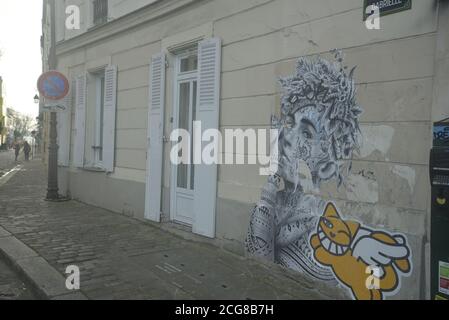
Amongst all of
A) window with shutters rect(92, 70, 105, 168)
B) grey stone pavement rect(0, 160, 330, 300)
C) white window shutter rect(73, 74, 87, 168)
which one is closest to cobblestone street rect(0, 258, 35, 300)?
grey stone pavement rect(0, 160, 330, 300)

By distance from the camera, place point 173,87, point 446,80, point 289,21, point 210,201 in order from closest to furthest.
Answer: point 446,80 < point 289,21 < point 210,201 < point 173,87

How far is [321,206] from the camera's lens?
452 cm

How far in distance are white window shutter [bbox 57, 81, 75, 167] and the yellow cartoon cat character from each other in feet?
25.4

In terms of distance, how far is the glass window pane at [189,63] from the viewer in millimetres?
6732

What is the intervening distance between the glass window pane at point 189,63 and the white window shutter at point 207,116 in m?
0.52

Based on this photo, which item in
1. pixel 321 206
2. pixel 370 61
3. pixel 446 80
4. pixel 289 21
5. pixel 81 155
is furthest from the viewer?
pixel 81 155

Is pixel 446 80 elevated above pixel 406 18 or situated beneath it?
situated beneath

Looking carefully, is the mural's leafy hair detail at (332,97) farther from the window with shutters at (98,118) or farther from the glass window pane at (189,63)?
the window with shutters at (98,118)

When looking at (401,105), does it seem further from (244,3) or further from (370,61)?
(244,3)

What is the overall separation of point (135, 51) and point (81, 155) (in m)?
3.13

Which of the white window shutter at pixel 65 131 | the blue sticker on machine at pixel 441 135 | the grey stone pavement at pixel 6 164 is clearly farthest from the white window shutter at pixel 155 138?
the grey stone pavement at pixel 6 164

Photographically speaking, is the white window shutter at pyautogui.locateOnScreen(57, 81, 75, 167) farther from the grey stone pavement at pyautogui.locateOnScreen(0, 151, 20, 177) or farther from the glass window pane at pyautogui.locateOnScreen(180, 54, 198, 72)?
the grey stone pavement at pyautogui.locateOnScreen(0, 151, 20, 177)

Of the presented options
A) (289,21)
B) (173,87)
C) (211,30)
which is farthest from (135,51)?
(289,21)

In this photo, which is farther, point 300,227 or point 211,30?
point 211,30
